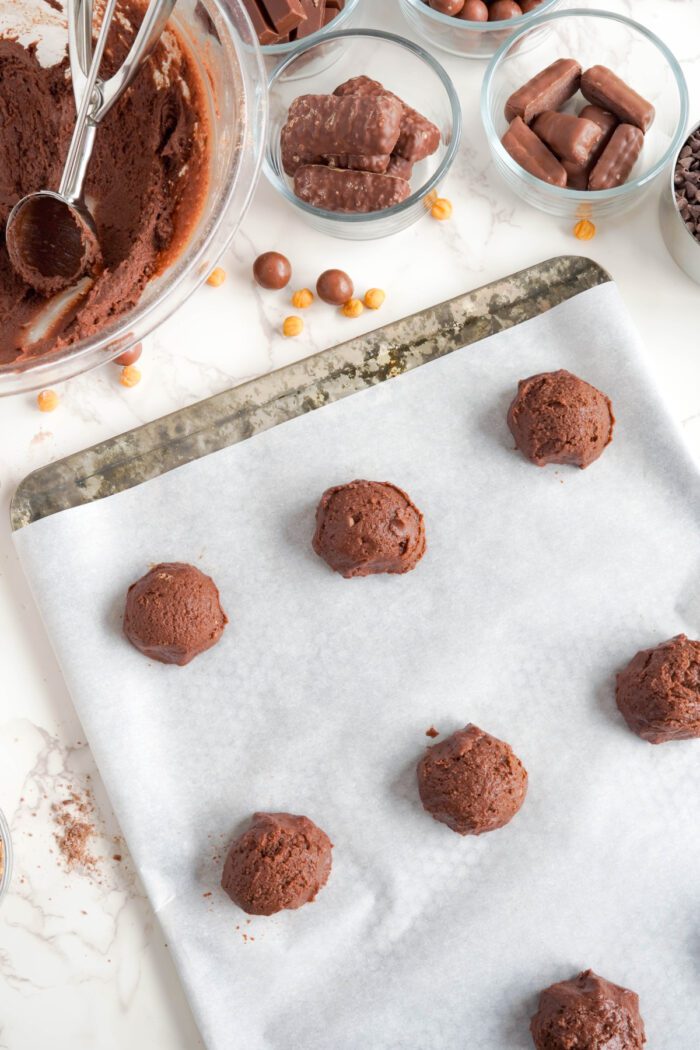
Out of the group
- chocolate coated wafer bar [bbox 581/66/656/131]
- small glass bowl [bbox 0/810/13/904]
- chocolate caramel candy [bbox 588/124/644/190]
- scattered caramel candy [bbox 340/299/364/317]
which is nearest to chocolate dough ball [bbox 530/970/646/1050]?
small glass bowl [bbox 0/810/13/904]

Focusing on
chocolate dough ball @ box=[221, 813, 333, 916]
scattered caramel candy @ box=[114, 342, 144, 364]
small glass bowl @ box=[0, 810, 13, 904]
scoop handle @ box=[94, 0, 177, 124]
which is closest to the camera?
scoop handle @ box=[94, 0, 177, 124]

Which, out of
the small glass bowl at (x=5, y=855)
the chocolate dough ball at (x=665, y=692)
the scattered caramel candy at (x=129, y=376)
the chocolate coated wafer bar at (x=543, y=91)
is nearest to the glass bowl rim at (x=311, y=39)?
the chocolate coated wafer bar at (x=543, y=91)

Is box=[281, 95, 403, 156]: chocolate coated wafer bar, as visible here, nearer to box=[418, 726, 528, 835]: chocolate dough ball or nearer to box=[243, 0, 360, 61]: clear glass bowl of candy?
box=[243, 0, 360, 61]: clear glass bowl of candy

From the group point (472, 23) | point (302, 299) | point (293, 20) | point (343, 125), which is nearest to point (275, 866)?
point (302, 299)

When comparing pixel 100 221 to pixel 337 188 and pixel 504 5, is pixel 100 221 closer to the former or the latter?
pixel 337 188

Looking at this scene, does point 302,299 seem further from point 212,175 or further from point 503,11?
point 503,11

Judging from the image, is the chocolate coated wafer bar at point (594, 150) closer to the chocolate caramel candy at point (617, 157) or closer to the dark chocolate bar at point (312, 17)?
the chocolate caramel candy at point (617, 157)
